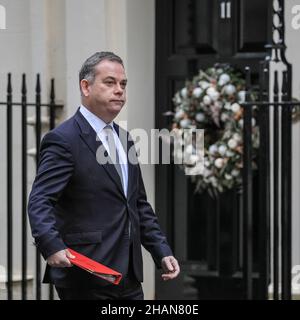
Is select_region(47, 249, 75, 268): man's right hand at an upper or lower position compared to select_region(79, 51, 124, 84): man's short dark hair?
lower

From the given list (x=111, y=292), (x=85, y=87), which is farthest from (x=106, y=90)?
(x=111, y=292)

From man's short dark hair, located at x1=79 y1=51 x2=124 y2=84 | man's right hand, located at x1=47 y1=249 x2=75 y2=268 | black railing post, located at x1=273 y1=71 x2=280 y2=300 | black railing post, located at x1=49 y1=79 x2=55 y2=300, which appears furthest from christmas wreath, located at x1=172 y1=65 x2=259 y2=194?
man's right hand, located at x1=47 y1=249 x2=75 y2=268

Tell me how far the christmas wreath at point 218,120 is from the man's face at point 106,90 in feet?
7.55

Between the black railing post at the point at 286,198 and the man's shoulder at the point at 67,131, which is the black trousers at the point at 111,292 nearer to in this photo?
the man's shoulder at the point at 67,131

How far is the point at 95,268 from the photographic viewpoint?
433 cm

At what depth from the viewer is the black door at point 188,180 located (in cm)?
727

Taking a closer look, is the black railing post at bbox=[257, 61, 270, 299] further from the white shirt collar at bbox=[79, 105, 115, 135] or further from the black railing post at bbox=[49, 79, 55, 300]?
the white shirt collar at bbox=[79, 105, 115, 135]

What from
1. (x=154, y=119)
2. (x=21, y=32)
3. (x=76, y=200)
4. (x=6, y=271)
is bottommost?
(x=6, y=271)

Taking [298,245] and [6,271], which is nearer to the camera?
[298,245]

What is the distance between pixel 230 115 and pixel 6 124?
166cm

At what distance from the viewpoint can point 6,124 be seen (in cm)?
727

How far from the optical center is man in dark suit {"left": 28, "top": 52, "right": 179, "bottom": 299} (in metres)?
4.48

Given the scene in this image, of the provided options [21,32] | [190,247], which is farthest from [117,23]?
[190,247]
